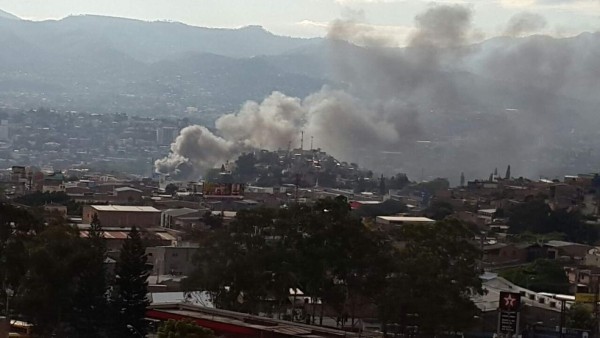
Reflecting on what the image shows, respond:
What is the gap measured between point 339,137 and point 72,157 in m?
32.1

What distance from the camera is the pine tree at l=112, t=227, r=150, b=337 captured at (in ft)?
67.5

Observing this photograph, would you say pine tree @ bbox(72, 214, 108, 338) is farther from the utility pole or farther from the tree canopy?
the utility pole

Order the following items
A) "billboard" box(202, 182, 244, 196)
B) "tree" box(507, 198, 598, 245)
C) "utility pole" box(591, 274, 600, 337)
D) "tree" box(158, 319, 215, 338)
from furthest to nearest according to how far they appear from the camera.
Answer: "billboard" box(202, 182, 244, 196) → "tree" box(507, 198, 598, 245) → "utility pole" box(591, 274, 600, 337) → "tree" box(158, 319, 215, 338)

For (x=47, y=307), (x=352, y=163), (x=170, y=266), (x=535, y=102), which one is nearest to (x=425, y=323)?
(x=47, y=307)

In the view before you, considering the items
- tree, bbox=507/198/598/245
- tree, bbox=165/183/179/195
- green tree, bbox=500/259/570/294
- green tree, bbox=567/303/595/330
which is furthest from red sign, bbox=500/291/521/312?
tree, bbox=165/183/179/195

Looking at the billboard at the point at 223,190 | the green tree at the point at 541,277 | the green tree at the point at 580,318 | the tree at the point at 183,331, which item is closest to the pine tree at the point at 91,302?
the tree at the point at 183,331

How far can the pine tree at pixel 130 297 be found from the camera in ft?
67.5

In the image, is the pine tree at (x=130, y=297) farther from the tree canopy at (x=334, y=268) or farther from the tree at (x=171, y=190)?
the tree at (x=171, y=190)

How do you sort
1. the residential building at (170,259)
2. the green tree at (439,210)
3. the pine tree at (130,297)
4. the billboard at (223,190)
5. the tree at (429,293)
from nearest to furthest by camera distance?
the pine tree at (130,297), the tree at (429,293), the residential building at (170,259), the green tree at (439,210), the billboard at (223,190)

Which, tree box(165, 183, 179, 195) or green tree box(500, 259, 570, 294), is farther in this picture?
tree box(165, 183, 179, 195)

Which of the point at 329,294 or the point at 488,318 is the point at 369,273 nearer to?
the point at 329,294

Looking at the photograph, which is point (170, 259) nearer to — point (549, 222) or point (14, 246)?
point (14, 246)

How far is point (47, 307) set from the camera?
20.8m

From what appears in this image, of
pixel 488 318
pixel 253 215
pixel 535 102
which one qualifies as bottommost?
pixel 488 318
